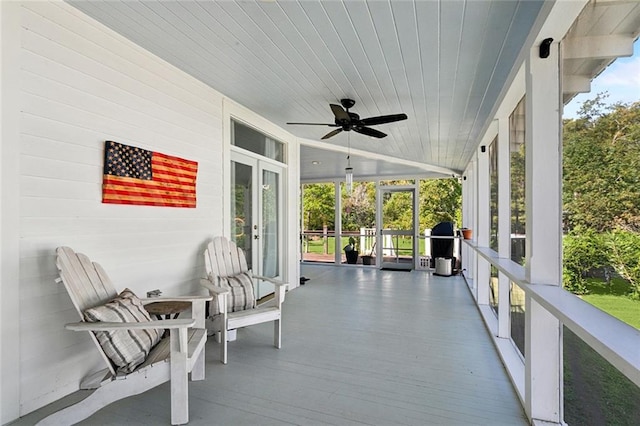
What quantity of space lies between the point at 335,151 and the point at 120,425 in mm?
5342

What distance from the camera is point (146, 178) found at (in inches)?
113

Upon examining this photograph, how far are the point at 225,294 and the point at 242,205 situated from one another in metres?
1.91

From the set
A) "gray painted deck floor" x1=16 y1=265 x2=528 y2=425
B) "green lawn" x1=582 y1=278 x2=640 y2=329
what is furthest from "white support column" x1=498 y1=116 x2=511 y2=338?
"green lawn" x1=582 y1=278 x2=640 y2=329

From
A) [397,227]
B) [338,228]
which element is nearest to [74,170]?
[338,228]

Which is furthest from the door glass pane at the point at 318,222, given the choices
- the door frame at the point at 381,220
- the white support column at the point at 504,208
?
the white support column at the point at 504,208

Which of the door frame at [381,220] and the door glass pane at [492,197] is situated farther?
the door frame at [381,220]

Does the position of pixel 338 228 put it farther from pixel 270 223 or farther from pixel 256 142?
pixel 256 142

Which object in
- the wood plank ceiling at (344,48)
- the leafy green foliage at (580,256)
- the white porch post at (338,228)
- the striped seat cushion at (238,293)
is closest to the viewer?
the leafy green foliage at (580,256)

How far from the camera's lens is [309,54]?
277 cm

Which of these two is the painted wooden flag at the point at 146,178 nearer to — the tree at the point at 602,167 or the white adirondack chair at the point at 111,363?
the white adirondack chair at the point at 111,363

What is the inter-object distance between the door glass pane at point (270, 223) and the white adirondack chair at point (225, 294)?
1331 mm

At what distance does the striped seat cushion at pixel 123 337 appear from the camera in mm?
1972

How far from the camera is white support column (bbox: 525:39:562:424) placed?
1884 mm

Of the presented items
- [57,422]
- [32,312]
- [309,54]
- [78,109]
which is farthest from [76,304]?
[309,54]
